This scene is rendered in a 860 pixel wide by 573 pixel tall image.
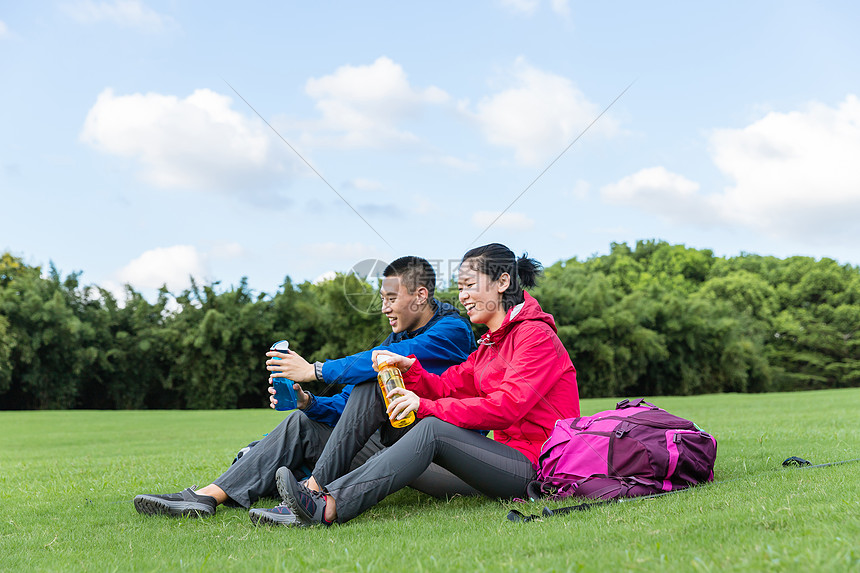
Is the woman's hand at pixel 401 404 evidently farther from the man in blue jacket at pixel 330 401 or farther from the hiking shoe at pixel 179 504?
the hiking shoe at pixel 179 504

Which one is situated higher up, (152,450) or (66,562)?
(66,562)

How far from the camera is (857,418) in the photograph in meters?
8.51

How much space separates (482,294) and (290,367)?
1152 millimetres

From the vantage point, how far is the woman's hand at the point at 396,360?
3494mm

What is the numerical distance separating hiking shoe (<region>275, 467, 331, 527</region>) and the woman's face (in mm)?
1305

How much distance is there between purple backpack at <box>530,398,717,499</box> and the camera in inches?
132

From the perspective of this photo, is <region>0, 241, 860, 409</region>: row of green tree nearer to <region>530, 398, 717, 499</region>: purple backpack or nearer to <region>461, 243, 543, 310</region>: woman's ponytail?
<region>461, 243, 543, 310</region>: woman's ponytail

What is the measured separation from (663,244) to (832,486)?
50.9 m

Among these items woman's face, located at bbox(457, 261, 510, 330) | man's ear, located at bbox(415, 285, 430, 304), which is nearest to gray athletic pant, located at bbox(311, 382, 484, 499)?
woman's face, located at bbox(457, 261, 510, 330)

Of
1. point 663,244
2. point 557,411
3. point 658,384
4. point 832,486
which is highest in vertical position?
point 663,244

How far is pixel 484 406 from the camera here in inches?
133

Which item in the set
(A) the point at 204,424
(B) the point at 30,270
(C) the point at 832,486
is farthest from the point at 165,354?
(C) the point at 832,486

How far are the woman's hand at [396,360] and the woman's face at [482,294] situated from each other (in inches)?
17.9

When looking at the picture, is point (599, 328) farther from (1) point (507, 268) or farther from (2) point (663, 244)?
(2) point (663, 244)
